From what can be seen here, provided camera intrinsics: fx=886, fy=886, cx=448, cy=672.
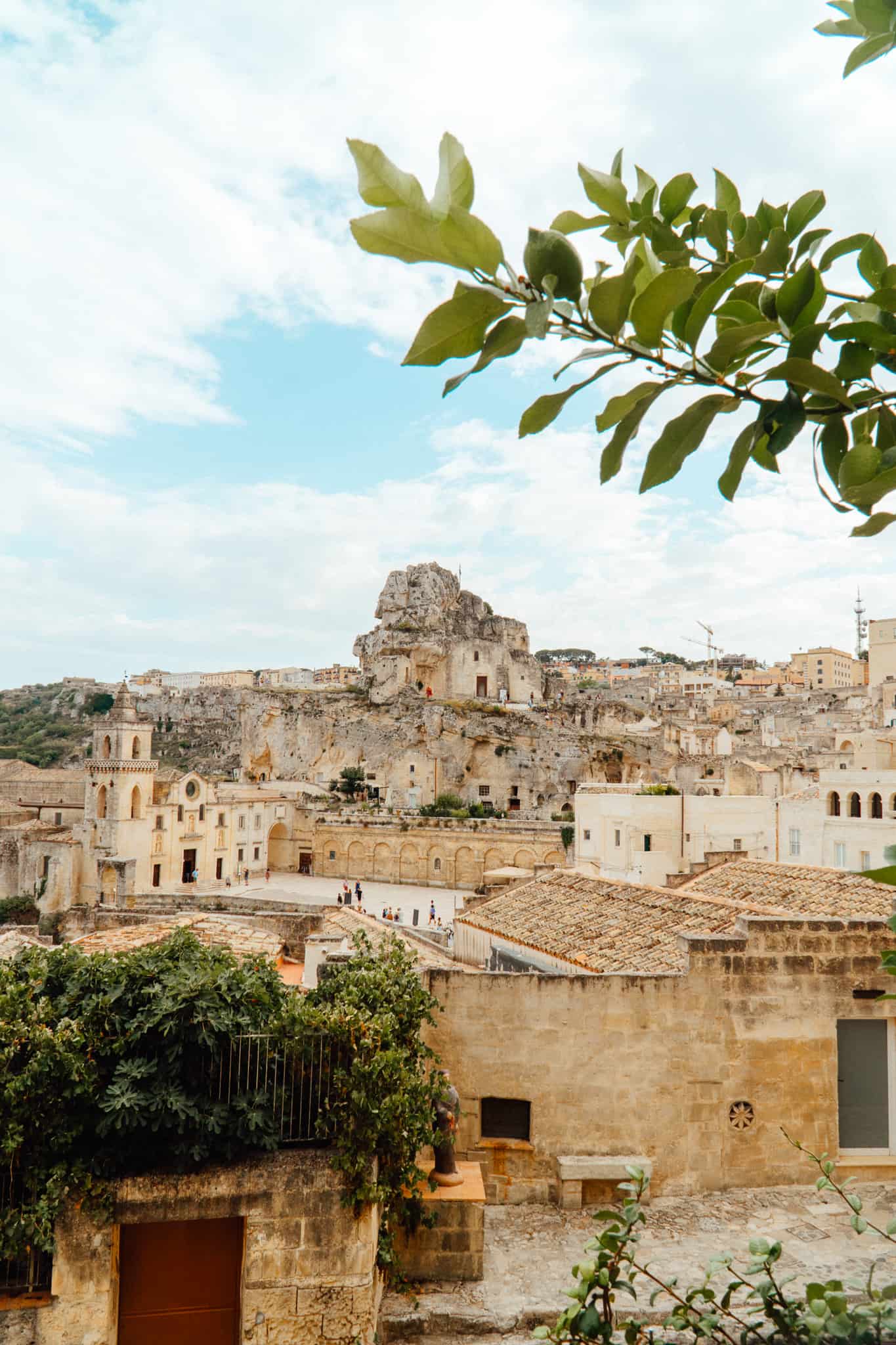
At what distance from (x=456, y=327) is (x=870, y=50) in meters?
0.74

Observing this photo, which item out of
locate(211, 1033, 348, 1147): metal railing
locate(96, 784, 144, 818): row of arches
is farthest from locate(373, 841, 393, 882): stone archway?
locate(211, 1033, 348, 1147): metal railing

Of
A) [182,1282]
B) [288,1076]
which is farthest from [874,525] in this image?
[182,1282]

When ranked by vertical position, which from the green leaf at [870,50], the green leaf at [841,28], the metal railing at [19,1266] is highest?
the green leaf at [841,28]

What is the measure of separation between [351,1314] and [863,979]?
495cm

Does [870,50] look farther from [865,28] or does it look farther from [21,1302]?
[21,1302]

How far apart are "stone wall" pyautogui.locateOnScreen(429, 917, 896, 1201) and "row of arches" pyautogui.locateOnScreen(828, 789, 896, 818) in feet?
46.9

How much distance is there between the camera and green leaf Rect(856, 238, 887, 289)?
1460 mm

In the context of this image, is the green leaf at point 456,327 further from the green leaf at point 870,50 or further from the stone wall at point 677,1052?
the stone wall at point 677,1052

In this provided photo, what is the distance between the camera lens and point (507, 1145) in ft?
24.9

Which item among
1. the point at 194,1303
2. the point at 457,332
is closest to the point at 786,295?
the point at 457,332

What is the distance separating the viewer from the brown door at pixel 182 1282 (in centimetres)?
571

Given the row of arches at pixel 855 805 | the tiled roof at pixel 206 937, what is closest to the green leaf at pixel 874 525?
the tiled roof at pixel 206 937

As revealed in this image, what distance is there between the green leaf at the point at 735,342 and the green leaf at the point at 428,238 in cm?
33

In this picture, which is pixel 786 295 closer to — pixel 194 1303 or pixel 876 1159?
pixel 194 1303
